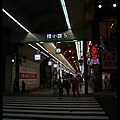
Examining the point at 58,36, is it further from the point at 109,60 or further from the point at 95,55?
the point at 109,60

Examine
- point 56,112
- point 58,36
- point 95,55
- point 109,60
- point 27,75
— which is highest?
point 58,36

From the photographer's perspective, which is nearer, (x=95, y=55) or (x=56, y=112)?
(x=56, y=112)

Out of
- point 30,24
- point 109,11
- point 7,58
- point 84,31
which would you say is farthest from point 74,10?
point 7,58

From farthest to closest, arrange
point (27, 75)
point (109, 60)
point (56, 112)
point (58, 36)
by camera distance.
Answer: point (27, 75) → point (58, 36) → point (56, 112) → point (109, 60)

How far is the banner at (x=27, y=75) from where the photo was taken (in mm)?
29344

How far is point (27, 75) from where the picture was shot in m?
32.1

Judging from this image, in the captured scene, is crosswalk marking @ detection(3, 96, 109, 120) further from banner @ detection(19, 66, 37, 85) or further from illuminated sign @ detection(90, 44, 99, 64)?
banner @ detection(19, 66, 37, 85)

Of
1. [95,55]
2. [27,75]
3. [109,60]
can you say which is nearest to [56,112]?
[109,60]

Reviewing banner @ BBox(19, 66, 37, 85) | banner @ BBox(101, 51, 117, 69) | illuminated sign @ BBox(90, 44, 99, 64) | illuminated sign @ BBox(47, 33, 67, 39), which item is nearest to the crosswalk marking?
banner @ BBox(101, 51, 117, 69)

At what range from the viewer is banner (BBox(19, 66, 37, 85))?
29344mm

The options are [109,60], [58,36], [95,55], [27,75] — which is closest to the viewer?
[109,60]

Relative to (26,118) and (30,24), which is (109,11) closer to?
(30,24)

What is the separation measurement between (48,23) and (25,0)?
555cm

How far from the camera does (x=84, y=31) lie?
24734 mm
